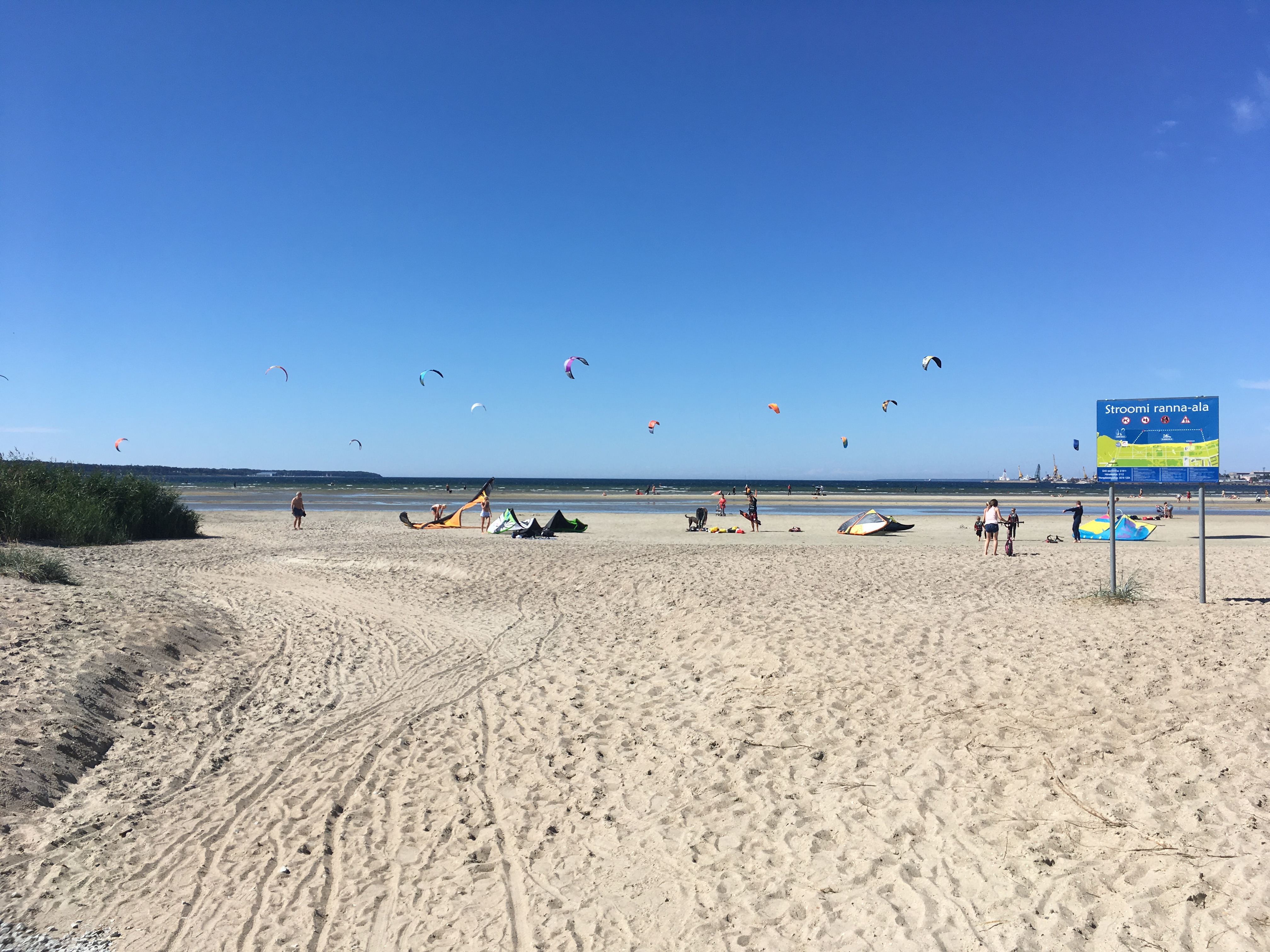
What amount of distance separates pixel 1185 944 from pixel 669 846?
2479mm

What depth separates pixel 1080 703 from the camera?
6.02 metres

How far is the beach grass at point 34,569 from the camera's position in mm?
9375

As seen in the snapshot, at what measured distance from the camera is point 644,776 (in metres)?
5.39

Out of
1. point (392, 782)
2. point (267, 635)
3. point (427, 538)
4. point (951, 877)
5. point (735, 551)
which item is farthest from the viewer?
point (427, 538)

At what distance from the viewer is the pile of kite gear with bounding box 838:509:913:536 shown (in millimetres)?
23312

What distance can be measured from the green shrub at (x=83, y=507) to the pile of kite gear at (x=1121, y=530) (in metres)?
24.6

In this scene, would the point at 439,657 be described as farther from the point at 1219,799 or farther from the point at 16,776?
the point at 1219,799

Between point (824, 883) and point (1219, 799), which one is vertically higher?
point (1219, 799)

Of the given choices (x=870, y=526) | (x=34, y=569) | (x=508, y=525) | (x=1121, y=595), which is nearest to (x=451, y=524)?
(x=508, y=525)

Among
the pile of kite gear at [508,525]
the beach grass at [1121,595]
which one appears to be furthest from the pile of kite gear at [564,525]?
the beach grass at [1121,595]

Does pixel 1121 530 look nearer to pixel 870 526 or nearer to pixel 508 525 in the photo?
pixel 870 526

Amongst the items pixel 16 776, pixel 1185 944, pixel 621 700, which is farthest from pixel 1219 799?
pixel 16 776

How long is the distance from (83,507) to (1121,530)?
2561 centimetres

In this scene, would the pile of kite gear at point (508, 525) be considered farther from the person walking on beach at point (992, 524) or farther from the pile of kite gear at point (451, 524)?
the person walking on beach at point (992, 524)
